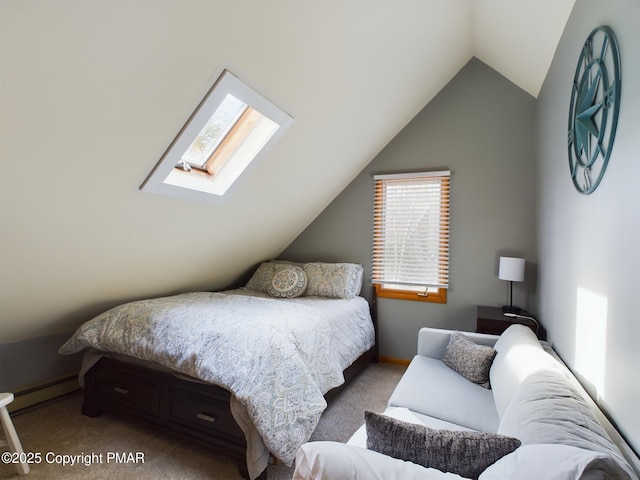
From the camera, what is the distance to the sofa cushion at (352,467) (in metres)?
0.80

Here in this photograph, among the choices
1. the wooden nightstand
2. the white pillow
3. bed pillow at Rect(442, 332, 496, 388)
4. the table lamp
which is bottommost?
bed pillow at Rect(442, 332, 496, 388)

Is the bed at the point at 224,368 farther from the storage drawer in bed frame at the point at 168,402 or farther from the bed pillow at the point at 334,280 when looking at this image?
the bed pillow at the point at 334,280

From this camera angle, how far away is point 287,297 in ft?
11.3

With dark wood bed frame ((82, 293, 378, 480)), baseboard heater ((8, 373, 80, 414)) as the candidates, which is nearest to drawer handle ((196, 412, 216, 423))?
dark wood bed frame ((82, 293, 378, 480))

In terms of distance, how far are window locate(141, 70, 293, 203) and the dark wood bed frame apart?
1238 millimetres

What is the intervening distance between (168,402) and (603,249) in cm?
248

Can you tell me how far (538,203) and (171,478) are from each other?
338 centimetres

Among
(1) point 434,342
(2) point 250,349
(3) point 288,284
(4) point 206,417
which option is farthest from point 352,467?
(3) point 288,284

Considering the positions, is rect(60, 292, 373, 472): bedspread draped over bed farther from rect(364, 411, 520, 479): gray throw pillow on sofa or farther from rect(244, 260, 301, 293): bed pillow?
rect(244, 260, 301, 293): bed pillow

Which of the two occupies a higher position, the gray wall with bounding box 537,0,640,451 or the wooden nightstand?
the gray wall with bounding box 537,0,640,451

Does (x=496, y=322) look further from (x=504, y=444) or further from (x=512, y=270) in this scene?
(x=504, y=444)

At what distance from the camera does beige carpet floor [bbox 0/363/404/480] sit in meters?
1.87

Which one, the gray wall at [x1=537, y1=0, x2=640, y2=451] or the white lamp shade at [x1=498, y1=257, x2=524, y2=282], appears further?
the white lamp shade at [x1=498, y1=257, x2=524, y2=282]

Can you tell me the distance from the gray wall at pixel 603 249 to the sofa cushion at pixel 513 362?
0.61 ft
